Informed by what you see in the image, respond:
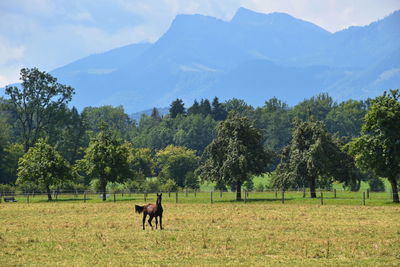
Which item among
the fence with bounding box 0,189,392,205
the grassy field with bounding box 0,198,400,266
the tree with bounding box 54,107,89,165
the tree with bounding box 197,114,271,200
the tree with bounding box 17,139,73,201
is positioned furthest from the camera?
the tree with bounding box 54,107,89,165

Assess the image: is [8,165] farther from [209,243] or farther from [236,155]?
[209,243]

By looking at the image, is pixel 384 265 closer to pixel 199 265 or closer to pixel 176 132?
pixel 199 265

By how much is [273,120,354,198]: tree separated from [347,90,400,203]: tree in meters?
9.54

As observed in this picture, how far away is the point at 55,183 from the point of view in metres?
78.3

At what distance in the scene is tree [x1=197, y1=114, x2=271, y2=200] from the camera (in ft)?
222

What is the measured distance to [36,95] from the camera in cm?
11631

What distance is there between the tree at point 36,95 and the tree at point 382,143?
7784cm

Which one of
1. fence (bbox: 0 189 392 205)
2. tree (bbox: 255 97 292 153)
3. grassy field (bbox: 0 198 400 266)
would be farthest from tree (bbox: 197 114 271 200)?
tree (bbox: 255 97 292 153)

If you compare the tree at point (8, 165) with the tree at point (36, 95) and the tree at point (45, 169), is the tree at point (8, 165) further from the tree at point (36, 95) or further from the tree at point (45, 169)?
the tree at point (45, 169)

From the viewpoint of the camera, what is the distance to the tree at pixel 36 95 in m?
114

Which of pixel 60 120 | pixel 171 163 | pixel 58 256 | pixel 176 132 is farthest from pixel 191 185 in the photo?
pixel 58 256

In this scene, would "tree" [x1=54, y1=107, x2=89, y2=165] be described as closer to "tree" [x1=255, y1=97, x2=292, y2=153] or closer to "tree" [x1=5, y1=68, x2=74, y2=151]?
"tree" [x1=5, y1=68, x2=74, y2=151]

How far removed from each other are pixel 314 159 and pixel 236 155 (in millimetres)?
9975

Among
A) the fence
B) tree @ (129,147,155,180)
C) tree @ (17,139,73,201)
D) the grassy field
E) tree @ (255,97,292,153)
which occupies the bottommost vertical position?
the grassy field
